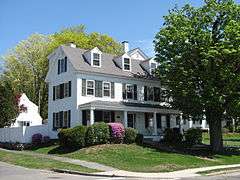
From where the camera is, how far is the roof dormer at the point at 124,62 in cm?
4247

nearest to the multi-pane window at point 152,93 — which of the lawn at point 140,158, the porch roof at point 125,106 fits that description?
the porch roof at point 125,106

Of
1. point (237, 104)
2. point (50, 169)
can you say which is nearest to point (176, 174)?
point (50, 169)

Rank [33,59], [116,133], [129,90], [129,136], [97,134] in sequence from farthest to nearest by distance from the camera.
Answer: [33,59] < [129,90] < [129,136] < [116,133] < [97,134]

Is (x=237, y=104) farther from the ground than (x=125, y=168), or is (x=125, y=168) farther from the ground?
(x=237, y=104)

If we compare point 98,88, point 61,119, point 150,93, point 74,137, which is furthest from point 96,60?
point 74,137

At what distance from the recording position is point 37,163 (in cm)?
2659

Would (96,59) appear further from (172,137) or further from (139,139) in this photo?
(172,137)

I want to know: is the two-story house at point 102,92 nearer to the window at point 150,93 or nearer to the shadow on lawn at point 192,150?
the window at point 150,93

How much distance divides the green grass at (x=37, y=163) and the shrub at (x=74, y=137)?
3939 mm

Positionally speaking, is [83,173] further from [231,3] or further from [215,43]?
[231,3]

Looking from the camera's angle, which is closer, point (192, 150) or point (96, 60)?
point (192, 150)

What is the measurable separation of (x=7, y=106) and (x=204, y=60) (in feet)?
69.7

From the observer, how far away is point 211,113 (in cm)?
3597

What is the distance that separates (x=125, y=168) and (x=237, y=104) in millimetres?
12175
